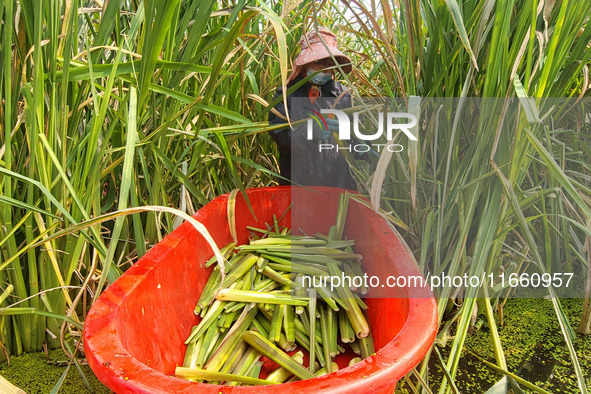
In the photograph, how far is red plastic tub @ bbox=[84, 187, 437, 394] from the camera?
0.52 metres

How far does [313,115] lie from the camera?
1.35 m

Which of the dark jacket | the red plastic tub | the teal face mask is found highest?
the teal face mask

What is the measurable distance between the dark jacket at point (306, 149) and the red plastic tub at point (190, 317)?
0.43ft

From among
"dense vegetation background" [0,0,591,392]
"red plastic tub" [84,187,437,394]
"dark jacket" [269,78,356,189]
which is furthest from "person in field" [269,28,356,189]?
"dense vegetation background" [0,0,591,392]

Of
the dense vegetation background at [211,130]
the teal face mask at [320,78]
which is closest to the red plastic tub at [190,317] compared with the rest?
the dense vegetation background at [211,130]

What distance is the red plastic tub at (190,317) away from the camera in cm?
52

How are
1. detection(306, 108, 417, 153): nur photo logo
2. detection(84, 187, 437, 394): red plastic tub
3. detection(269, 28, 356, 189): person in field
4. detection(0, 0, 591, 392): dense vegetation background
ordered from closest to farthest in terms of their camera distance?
detection(84, 187, 437, 394): red plastic tub
detection(0, 0, 591, 392): dense vegetation background
detection(306, 108, 417, 153): nur photo logo
detection(269, 28, 356, 189): person in field

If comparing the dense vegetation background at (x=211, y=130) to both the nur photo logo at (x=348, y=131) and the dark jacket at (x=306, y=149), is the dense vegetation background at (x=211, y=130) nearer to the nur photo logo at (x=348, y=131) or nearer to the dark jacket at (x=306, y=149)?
the nur photo logo at (x=348, y=131)

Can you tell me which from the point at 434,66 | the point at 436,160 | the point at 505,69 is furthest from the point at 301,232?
the point at 505,69

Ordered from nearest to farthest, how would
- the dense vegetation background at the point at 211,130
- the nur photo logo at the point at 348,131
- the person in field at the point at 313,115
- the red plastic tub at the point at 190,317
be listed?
1. the red plastic tub at the point at 190,317
2. the dense vegetation background at the point at 211,130
3. the nur photo logo at the point at 348,131
4. the person in field at the point at 313,115

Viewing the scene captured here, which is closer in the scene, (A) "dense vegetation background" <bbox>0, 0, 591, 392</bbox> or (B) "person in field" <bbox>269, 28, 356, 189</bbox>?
(A) "dense vegetation background" <bbox>0, 0, 591, 392</bbox>

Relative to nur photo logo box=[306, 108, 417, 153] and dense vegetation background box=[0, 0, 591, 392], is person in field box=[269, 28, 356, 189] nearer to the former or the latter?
nur photo logo box=[306, 108, 417, 153]

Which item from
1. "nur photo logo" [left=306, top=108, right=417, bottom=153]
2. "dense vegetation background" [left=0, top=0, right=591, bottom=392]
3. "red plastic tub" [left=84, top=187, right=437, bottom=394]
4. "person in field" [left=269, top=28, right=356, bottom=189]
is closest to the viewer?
"red plastic tub" [left=84, top=187, right=437, bottom=394]

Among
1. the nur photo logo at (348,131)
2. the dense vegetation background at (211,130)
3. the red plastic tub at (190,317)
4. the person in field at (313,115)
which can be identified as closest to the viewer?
the red plastic tub at (190,317)
